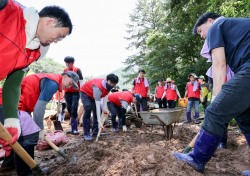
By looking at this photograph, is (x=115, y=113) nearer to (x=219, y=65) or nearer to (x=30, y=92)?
(x=30, y=92)

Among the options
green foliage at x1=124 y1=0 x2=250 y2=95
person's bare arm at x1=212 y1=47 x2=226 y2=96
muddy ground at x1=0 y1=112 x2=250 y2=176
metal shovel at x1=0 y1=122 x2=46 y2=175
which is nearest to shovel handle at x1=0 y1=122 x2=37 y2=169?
metal shovel at x1=0 y1=122 x2=46 y2=175

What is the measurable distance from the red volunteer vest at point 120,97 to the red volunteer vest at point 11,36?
19.4 ft

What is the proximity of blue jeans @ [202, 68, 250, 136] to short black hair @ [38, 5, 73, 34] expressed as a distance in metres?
1.51

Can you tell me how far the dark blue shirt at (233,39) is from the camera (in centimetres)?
237

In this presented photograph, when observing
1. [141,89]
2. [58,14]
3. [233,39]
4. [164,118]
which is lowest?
[164,118]

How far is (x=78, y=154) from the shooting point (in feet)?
14.9

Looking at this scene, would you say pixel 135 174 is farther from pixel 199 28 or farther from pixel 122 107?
pixel 122 107

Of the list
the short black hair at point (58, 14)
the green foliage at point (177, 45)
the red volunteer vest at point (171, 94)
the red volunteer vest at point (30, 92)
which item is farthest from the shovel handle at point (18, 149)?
the green foliage at point (177, 45)

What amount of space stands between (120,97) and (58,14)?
5866 mm

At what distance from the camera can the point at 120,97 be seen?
7.64m

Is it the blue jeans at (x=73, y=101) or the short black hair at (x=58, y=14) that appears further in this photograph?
the blue jeans at (x=73, y=101)

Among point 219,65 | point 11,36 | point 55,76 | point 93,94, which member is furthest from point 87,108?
point 11,36

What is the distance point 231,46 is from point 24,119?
2.58 m

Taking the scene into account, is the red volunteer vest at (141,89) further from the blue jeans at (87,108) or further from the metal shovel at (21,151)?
the metal shovel at (21,151)
